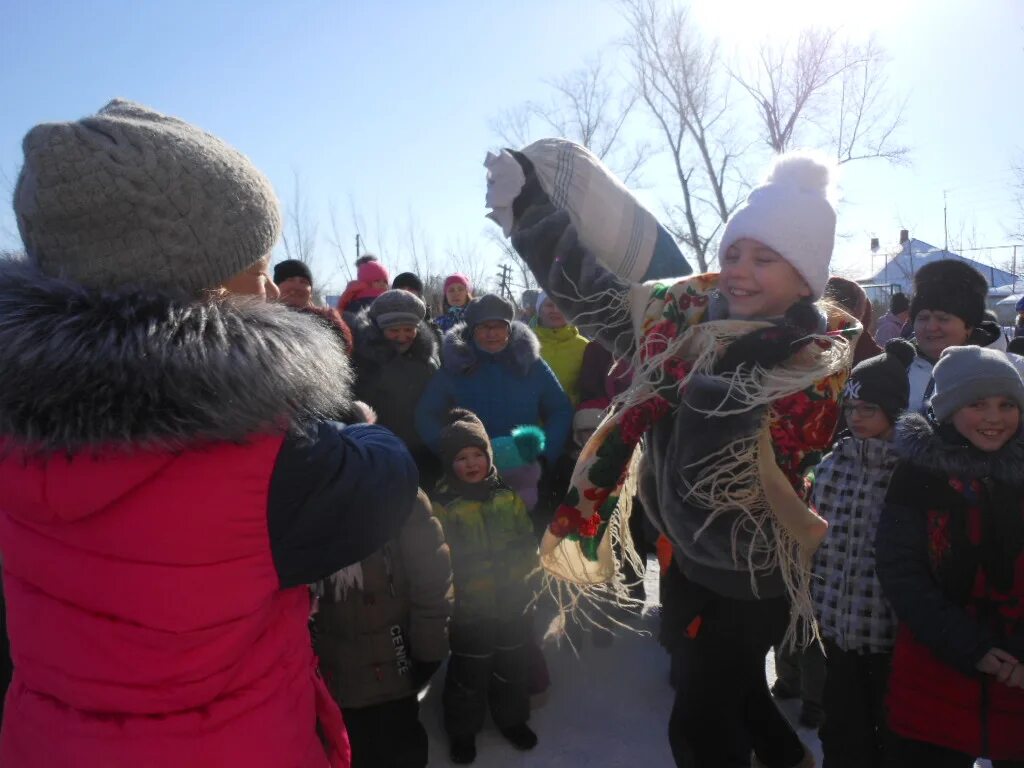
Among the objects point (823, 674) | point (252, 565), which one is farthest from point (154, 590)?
point (823, 674)

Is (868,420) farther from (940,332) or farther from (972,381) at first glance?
(940,332)

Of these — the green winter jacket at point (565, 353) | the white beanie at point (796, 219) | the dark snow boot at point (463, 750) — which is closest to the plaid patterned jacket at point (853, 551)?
the white beanie at point (796, 219)

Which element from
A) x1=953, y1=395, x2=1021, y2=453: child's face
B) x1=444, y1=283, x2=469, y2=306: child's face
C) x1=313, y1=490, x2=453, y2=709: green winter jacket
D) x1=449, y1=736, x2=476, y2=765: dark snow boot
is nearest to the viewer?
x1=953, y1=395, x2=1021, y2=453: child's face

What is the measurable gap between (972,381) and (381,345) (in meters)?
2.64

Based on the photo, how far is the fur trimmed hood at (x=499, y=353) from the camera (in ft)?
11.6

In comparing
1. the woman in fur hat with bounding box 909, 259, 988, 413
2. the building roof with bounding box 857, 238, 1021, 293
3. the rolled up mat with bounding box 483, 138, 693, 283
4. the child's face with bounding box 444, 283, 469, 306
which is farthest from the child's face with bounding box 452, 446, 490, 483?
the building roof with bounding box 857, 238, 1021, 293

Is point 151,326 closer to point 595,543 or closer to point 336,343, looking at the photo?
point 336,343

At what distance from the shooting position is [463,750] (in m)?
2.84

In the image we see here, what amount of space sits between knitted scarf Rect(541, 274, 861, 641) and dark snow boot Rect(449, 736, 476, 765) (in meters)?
1.36

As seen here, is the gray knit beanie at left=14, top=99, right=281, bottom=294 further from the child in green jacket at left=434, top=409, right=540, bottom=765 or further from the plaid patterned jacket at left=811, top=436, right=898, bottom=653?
the plaid patterned jacket at left=811, top=436, right=898, bottom=653

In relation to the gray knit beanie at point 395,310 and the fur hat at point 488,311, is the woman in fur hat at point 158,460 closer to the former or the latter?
the fur hat at point 488,311

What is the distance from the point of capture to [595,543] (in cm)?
197

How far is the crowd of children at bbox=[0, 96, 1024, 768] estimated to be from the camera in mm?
999

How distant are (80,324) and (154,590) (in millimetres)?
405
